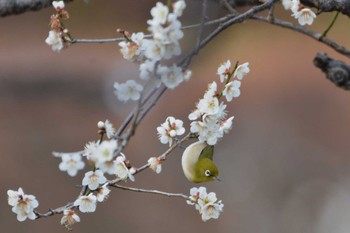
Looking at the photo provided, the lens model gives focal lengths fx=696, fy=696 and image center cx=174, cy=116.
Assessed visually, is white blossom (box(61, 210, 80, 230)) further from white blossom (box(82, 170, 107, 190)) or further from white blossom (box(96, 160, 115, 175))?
white blossom (box(96, 160, 115, 175))

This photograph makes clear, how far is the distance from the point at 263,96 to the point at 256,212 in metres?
0.66

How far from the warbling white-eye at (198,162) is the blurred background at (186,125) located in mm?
1304

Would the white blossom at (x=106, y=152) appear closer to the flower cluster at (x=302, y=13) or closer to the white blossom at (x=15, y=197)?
the white blossom at (x=15, y=197)

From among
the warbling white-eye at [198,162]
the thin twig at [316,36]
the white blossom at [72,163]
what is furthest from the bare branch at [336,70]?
the white blossom at [72,163]

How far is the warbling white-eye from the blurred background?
1.30 metres

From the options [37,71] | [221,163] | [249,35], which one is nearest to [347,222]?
[221,163]

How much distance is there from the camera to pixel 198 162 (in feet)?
3.13

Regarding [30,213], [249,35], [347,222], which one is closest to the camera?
[30,213]

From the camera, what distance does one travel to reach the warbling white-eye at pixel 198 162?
945mm

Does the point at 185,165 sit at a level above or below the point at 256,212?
below

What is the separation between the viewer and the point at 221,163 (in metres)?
2.76

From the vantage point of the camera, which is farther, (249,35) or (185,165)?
(249,35)

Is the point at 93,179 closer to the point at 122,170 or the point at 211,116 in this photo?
the point at 122,170

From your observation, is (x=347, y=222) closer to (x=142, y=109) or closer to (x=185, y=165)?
(x=185, y=165)
